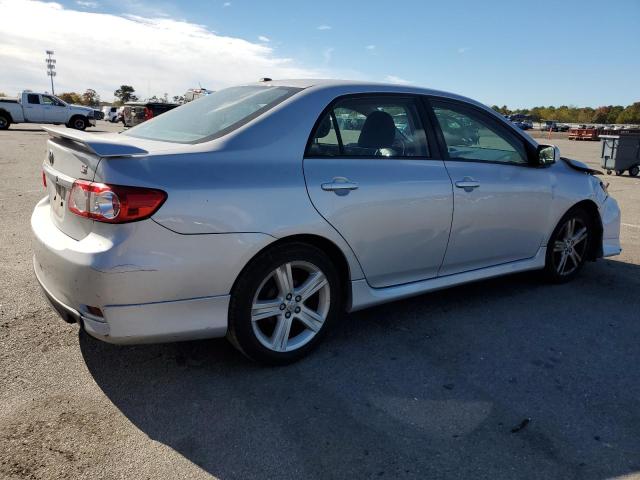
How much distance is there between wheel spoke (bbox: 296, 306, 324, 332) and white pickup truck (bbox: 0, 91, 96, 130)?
27.6 metres

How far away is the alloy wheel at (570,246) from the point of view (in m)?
4.66

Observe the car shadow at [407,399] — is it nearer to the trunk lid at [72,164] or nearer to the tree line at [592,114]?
the trunk lid at [72,164]

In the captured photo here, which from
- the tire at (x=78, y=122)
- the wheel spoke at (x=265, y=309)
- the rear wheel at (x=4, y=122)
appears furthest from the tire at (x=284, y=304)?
the rear wheel at (x=4, y=122)

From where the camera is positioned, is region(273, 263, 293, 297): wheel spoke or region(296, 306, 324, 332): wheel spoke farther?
region(296, 306, 324, 332): wheel spoke

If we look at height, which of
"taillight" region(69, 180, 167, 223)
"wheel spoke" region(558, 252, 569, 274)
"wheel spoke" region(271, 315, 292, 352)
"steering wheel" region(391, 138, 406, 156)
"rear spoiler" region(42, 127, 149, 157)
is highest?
"steering wheel" region(391, 138, 406, 156)

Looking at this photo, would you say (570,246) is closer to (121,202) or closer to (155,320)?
(155,320)

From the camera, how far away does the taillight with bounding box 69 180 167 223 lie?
246 cm

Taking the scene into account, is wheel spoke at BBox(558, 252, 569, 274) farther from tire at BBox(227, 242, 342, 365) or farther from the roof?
tire at BBox(227, 242, 342, 365)

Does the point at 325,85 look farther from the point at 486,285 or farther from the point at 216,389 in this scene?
the point at 486,285

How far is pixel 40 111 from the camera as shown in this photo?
90.1 ft

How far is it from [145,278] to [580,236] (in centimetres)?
390

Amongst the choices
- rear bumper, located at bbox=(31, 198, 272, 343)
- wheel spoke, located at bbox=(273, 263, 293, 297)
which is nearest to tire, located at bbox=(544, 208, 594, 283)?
wheel spoke, located at bbox=(273, 263, 293, 297)

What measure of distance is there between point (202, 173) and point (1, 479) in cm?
155

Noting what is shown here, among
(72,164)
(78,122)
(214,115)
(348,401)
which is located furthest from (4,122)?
(348,401)
